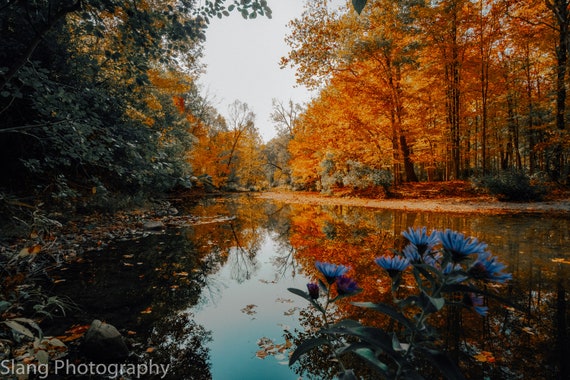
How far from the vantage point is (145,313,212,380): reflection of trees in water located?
8.33 feet

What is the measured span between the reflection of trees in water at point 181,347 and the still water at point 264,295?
11 millimetres

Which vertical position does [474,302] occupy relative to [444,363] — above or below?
above

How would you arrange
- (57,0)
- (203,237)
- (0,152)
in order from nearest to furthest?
(57,0) < (0,152) < (203,237)

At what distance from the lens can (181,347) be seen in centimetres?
288

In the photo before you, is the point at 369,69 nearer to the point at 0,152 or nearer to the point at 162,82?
the point at 162,82

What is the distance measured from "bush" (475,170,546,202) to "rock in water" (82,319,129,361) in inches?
568

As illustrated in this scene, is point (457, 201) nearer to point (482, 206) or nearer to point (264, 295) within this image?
point (482, 206)

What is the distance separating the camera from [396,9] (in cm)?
1471

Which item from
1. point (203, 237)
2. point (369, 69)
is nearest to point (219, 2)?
point (203, 237)

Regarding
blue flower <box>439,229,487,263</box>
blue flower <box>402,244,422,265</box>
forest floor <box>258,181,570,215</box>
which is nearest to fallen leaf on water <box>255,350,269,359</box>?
blue flower <box>402,244,422,265</box>

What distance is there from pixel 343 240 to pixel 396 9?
1438 centimetres

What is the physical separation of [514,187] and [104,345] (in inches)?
576

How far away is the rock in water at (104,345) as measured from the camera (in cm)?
260

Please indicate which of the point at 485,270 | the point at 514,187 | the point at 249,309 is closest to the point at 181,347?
the point at 249,309
